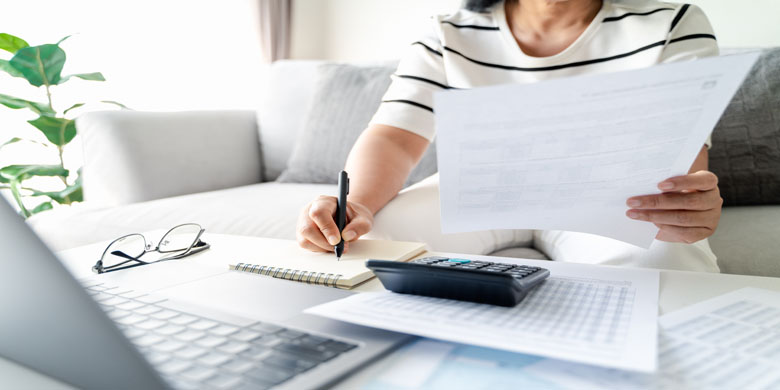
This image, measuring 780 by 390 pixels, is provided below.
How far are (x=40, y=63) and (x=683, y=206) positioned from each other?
203cm

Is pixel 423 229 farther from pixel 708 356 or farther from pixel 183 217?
pixel 183 217

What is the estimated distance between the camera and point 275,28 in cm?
285

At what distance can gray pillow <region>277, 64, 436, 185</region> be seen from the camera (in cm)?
160

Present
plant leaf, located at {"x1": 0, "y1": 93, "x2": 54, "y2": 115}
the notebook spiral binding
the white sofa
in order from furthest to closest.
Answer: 1. plant leaf, located at {"x1": 0, "y1": 93, "x2": 54, "y2": 115}
2. the white sofa
3. the notebook spiral binding

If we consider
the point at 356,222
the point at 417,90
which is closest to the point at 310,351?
the point at 356,222

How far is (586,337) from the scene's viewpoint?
322mm

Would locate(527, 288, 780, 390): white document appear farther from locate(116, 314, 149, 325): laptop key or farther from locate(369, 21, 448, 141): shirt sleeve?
locate(369, 21, 448, 141): shirt sleeve

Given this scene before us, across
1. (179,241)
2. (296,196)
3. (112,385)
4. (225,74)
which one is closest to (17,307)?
(112,385)

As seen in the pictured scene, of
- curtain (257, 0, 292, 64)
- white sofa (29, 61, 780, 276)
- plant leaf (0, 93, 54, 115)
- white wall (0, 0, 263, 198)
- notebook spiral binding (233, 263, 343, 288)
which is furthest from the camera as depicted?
curtain (257, 0, 292, 64)

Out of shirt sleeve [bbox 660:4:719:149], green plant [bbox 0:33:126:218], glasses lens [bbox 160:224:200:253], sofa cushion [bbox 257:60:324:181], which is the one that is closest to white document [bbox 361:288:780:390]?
glasses lens [bbox 160:224:200:253]

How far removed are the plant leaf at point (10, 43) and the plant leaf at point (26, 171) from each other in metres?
0.41

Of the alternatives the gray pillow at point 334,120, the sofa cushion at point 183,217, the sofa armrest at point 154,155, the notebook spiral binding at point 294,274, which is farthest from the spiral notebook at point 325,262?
the sofa armrest at point 154,155

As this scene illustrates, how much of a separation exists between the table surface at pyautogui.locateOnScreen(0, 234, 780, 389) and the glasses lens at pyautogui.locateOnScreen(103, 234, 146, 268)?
0.07 ft

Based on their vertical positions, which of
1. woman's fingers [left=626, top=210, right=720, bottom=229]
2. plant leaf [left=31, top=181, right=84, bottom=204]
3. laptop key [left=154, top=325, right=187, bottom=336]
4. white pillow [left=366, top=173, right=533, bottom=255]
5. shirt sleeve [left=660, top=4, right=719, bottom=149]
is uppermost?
shirt sleeve [left=660, top=4, right=719, bottom=149]
